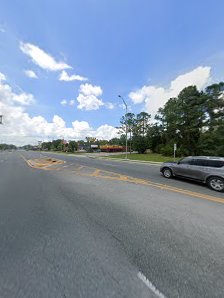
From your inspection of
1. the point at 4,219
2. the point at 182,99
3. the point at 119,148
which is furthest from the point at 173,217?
the point at 119,148

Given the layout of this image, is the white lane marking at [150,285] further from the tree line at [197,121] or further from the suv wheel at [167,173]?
the tree line at [197,121]

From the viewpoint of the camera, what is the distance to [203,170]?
30.2ft

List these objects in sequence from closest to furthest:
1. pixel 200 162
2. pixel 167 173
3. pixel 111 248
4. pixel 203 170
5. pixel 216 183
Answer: pixel 111 248
pixel 216 183
pixel 203 170
pixel 200 162
pixel 167 173

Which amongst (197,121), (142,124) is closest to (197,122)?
(197,121)

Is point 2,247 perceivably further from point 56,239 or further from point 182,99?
point 182,99

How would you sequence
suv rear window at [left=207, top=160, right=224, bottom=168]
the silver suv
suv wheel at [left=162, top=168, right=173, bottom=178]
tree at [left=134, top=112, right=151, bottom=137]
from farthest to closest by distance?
tree at [left=134, top=112, right=151, bottom=137] → suv wheel at [left=162, top=168, right=173, bottom=178] → suv rear window at [left=207, top=160, right=224, bottom=168] → the silver suv

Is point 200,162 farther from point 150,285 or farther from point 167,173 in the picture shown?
point 150,285

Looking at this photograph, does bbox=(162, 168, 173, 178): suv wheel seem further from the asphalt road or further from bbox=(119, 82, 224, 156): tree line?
bbox=(119, 82, 224, 156): tree line

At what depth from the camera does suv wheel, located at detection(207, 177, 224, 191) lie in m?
8.37

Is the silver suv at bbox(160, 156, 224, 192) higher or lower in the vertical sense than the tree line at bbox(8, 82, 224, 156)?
lower

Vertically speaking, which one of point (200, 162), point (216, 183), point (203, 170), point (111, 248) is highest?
point (200, 162)

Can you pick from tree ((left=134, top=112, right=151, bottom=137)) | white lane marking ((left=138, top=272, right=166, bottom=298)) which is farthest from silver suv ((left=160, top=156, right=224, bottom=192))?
tree ((left=134, top=112, right=151, bottom=137))

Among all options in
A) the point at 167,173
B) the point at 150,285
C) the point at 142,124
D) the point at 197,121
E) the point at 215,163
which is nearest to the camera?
the point at 150,285

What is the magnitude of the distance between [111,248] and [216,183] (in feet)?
24.1
